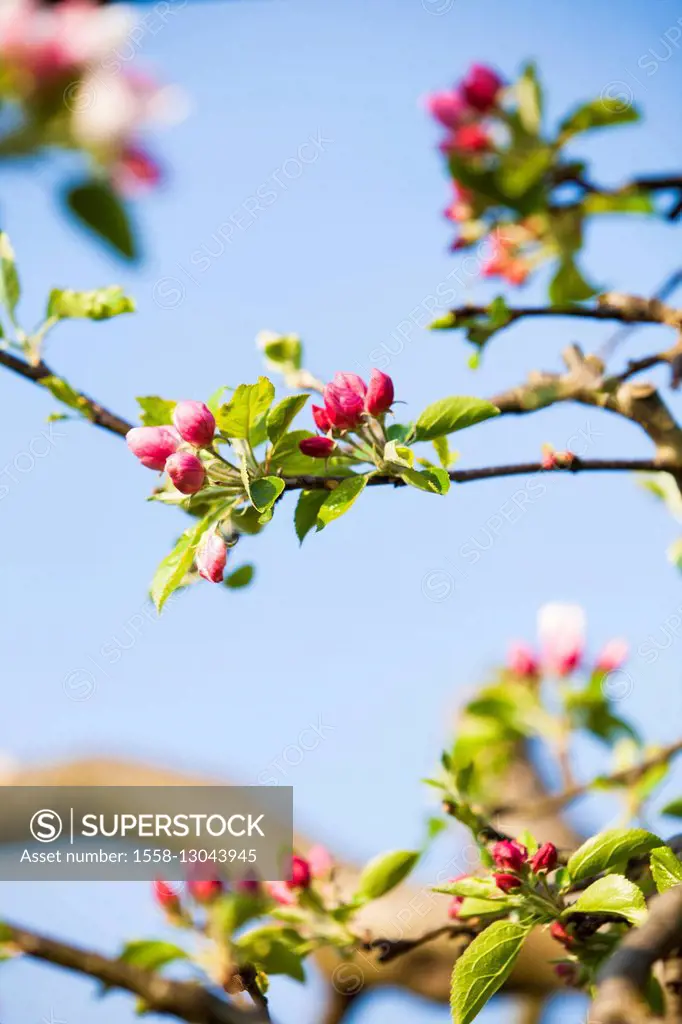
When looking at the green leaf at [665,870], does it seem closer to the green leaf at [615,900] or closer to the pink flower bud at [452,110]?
the green leaf at [615,900]

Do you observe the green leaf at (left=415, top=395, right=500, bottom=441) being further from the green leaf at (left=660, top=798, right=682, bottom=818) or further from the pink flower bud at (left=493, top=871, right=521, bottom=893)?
the green leaf at (left=660, top=798, right=682, bottom=818)

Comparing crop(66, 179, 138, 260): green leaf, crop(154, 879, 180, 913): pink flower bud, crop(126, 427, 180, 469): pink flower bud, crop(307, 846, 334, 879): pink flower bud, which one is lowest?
crop(154, 879, 180, 913): pink flower bud

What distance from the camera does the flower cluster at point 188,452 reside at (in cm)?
112

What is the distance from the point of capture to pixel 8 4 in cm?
55

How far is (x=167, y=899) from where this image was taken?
5.55ft

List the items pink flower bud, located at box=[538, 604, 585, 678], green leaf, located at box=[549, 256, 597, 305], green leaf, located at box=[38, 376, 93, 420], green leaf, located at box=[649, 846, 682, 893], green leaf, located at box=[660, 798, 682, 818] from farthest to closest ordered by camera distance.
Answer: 1. pink flower bud, located at box=[538, 604, 585, 678]
2. green leaf, located at box=[660, 798, 682, 818]
3. green leaf, located at box=[549, 256, 597, 305]
4. green leaf, located at box=[38, 376, 93, 420]
5. green leaf, located at box=[649, 846, 682, 893]

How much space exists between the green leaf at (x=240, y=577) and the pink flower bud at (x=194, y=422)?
0.41m

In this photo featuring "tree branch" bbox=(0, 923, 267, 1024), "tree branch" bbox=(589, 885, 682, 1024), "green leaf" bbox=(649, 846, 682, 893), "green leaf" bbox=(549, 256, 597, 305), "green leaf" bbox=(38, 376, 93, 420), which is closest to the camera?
"tree branch" bbox=(589, 885, 682, 1024)

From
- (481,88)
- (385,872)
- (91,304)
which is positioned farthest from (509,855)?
(481,88)

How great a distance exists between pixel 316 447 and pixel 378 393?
0.33 ft

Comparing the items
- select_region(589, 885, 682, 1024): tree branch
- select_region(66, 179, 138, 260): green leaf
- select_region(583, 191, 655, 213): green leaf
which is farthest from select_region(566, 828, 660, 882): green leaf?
select_region(66, 179, 138, 260): green leaf

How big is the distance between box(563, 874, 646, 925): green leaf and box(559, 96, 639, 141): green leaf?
1002 mm

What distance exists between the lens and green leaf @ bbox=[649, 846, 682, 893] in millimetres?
1094

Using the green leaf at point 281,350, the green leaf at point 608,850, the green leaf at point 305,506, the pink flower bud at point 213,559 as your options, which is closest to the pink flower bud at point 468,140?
the green leaf at point 281,350
